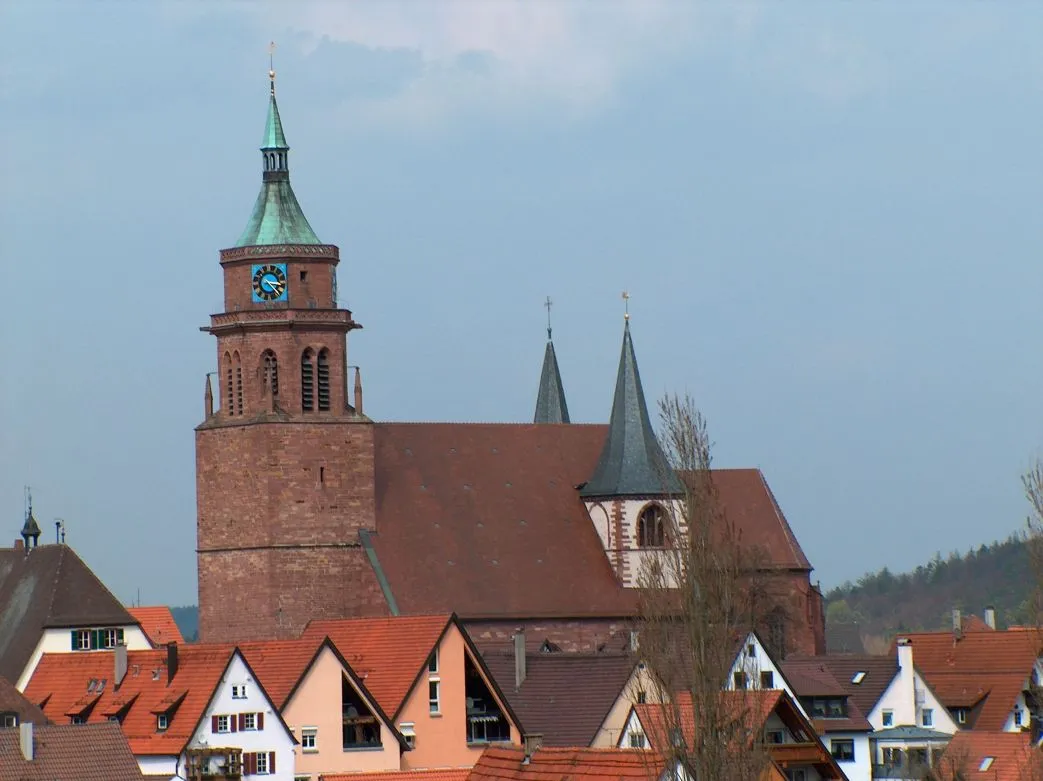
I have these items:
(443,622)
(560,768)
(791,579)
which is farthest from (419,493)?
(560,768)

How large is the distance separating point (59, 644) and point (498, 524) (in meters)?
14.4

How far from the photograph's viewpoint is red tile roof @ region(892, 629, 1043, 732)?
75.7 metres

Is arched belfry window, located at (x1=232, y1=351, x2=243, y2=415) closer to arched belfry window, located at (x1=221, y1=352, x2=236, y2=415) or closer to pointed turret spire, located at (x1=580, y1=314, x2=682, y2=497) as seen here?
arched belfry window, located at (x1=221, y1=352, x2=236, y2=415)

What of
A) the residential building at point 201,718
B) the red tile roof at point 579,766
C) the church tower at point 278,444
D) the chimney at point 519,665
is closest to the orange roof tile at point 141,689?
the residential building at point 201,718

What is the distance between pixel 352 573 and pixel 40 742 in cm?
2563

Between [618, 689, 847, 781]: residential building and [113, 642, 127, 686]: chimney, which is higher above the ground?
[113, 642, 127, 686]: chimney

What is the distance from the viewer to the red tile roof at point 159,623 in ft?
299

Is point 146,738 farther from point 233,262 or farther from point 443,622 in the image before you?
point 233,262

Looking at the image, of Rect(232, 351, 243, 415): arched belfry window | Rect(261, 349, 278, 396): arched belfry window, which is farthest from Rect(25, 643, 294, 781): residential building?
Rect(232, 351, 243, 415): arched belfry window

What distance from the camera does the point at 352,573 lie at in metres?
81.3

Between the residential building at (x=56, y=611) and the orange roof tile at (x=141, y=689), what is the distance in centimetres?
276

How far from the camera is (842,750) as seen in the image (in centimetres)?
7256

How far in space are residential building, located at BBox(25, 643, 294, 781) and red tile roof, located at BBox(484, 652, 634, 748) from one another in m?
5.98

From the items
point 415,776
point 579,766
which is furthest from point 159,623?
point 579,766
